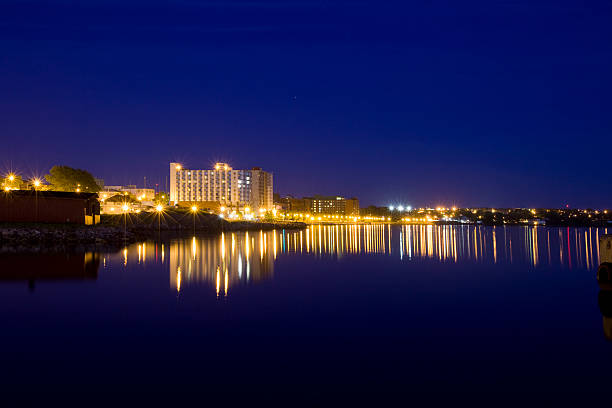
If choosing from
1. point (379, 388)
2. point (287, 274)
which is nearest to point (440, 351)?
point (379, 388)

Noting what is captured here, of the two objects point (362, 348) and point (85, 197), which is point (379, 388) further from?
point (85, 197)

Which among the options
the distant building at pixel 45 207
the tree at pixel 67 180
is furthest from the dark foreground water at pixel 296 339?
the tree at pixel 67 180

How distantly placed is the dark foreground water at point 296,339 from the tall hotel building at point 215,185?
149 metres

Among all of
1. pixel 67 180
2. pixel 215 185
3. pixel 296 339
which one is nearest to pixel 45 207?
pixel 296 339

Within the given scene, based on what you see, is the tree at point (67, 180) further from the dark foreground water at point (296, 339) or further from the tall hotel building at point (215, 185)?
the tall hotel building at point (215, 185)

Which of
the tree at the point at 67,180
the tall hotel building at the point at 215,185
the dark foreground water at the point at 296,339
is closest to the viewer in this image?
the dark foreground water at the point at 296,339

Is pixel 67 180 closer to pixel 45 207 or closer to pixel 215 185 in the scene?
pixel 45 207

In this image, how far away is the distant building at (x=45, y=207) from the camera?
126 ft

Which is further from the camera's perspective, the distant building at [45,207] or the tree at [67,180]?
the tree at [67,180]

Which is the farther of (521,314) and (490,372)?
(521,314)

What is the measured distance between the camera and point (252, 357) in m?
8.79

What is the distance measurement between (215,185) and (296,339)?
162 m

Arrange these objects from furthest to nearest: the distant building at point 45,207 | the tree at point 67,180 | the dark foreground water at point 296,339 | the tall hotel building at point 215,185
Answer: the tall hotel building at point 215,185
the tree at point 67,180
the distant building at point 45,207
the dark foreground water at point 296,339

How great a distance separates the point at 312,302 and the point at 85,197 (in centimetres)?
3679
